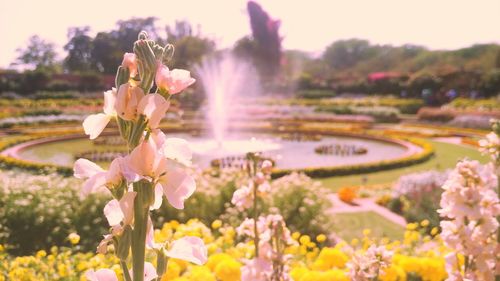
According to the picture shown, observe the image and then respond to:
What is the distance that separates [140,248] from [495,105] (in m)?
31.1

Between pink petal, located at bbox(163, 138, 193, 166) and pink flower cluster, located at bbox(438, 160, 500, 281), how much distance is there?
1403mm

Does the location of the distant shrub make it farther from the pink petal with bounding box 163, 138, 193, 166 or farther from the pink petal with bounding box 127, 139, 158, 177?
the pink petal with bounding box 127, 139, 158, 177

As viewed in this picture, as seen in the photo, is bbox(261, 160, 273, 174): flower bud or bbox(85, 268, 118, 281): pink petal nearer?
bbox(85, 268, 118, 281): pink petal

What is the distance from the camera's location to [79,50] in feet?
147

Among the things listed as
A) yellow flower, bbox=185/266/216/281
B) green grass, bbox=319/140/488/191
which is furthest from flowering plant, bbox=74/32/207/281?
green grass, bbox=319/140/488/191

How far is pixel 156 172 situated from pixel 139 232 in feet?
0.44

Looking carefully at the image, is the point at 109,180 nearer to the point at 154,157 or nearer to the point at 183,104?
the point at 154,157

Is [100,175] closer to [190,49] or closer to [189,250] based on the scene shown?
[189,250]

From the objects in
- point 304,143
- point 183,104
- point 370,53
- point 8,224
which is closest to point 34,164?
point 8,224

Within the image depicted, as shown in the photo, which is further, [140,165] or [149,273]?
[149,273]

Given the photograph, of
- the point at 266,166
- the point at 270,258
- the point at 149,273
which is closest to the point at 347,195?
the point at 266,166

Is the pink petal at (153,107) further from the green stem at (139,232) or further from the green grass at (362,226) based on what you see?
the green grass at (362,226)

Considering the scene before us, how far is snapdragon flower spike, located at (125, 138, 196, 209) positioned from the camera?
1.03m

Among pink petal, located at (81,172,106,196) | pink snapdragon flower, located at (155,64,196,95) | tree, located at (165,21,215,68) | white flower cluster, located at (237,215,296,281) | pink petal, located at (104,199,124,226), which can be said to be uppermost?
tree, located at (165,21,215,68)
